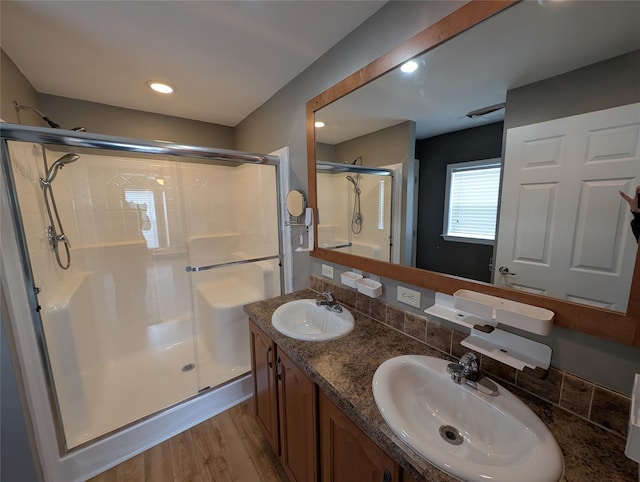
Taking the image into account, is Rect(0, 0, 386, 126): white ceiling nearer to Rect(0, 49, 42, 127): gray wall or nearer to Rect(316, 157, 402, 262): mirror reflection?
Rect(0, 49, 42, 127): gray wall

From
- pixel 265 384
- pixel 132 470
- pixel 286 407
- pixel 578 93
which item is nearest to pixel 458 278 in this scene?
pixel 578 93

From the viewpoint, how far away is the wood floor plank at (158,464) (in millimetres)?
1378

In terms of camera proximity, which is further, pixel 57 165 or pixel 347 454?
pixel 57 165

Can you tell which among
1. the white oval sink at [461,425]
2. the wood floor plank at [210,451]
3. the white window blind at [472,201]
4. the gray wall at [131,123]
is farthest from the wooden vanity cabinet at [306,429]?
the gray wall at [131,123]

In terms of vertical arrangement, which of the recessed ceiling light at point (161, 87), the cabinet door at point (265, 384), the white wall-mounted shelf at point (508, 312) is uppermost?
the recessed ceiling light at point (161, 87)

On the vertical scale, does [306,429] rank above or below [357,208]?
below

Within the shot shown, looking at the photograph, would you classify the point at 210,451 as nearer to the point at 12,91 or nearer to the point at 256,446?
the point at 256,446

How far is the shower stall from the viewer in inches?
51.0

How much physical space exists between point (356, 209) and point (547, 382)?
1092 mm

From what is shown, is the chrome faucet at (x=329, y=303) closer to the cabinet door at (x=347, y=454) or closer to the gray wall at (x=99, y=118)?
the cabinet door at (x=347, y=454)

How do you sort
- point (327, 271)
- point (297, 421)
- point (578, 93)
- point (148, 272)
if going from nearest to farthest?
point (578, 93) < point (297, 421) < point (327, 271) < point (148, 272)

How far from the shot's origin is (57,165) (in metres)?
1.75

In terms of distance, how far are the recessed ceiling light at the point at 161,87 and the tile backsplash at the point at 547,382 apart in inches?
84.6

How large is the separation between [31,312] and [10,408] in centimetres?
43
